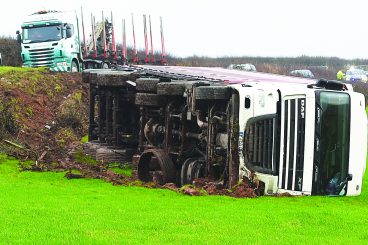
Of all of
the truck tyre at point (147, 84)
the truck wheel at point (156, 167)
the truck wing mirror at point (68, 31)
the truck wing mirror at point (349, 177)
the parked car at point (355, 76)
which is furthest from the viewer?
the parked car at point (355, 76)

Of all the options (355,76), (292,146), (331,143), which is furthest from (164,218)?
(355,76)

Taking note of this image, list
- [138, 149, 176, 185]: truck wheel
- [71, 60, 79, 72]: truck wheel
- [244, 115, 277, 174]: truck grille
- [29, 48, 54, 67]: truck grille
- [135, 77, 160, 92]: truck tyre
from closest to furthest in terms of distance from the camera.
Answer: [244, 115, 277, 174]: truck grille
[138, 149, 176, 185]: truck wheel
[135, 77, 160, 92]: truck tyre
[29, 48, 54, 67]: truck grille
[71, 60, 79, 72]: truck wheel

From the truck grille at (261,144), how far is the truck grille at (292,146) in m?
0.19

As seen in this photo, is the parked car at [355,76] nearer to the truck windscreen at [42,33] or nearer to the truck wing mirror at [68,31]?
the truck wing mirror at [68,31]

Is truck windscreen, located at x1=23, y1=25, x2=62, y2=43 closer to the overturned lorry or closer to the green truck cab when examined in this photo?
the green truck cab

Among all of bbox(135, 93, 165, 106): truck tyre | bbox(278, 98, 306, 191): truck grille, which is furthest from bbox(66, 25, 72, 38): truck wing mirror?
bbox(278, 98, 306, 191): truck grille

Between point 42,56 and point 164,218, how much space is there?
2998cm

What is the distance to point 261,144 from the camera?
12.9m

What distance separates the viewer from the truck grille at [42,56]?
37.2 m

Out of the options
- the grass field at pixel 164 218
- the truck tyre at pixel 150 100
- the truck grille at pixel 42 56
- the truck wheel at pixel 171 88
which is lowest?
the grass field at pixel 164 218

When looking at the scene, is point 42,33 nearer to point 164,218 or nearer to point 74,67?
point 74,67

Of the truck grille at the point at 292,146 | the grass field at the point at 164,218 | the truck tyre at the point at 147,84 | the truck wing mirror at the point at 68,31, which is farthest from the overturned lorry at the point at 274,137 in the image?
the truck wing mirror at the point at 68,31

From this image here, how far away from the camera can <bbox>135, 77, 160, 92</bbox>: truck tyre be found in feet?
53.7

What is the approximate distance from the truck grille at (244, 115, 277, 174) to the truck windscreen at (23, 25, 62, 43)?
86.4 feet
